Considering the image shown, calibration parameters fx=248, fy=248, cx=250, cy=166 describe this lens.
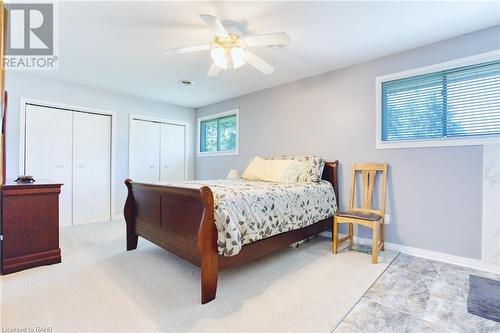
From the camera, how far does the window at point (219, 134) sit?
490 centimetres

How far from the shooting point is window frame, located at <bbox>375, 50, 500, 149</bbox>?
7.78ft

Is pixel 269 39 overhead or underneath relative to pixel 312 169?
overhead

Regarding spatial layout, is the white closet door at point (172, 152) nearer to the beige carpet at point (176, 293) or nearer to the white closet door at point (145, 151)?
the white closet door at point (145, 151)

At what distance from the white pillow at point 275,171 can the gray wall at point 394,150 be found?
1.77 ft

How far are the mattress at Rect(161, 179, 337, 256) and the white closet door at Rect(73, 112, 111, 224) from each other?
2.67m

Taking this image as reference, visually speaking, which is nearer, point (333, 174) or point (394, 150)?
point (394, 150)

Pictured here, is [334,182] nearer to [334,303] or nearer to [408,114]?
[408,114]

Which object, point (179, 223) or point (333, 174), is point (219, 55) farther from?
point (333, 174)

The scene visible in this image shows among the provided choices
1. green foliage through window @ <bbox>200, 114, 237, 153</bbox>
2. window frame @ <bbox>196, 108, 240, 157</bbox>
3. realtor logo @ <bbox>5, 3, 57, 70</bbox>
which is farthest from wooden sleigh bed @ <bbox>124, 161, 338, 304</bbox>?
green foliage through window @ <bbox>200, 114, 237, 153</bbox>

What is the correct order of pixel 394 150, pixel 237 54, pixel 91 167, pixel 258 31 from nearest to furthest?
pixel 237 54 → pixel 258 31 → pixel 394 150 → pixel 91 167

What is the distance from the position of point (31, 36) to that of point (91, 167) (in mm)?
2213

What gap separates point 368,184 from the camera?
9.98ft

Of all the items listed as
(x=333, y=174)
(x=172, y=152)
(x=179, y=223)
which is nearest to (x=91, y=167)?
(x=172, y=152)

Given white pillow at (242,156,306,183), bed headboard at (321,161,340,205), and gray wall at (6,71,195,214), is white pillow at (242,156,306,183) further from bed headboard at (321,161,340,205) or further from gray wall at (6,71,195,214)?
gray wall at (6,71,195,214)
